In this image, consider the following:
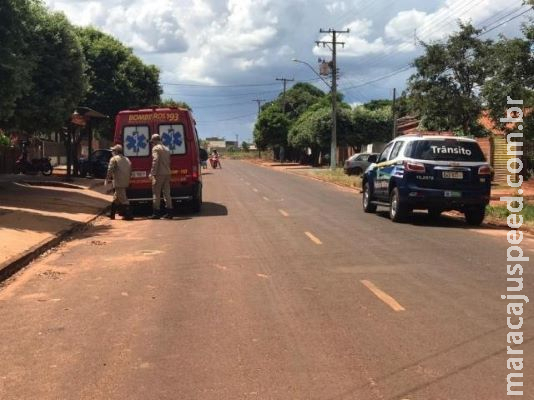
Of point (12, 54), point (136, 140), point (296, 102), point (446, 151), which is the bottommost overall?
point (446, 151)

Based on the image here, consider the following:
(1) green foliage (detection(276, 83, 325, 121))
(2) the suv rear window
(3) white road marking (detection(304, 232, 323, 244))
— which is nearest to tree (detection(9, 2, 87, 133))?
(3) white road marking (detection(304, 232, 323, 244))

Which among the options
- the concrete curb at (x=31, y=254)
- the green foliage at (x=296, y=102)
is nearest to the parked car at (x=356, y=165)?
the concrete curb at (x=31, y=254)

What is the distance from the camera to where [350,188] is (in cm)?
3073

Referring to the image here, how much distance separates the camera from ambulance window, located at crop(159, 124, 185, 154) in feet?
55.9

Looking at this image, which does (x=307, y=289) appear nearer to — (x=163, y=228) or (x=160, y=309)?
(x=160, y=309)

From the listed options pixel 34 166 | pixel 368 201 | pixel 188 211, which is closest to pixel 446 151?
pixel 368 201

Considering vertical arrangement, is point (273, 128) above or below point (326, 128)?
above

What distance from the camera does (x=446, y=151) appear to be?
1445cm

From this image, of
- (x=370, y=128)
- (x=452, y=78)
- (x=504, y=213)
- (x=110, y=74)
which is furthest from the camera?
(x=370, y=128)

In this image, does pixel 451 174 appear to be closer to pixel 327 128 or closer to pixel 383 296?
pixel 383 296

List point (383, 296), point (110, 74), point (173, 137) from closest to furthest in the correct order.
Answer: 1. point (383, 296)
2. point (173, 137)
3. point (110, 74)

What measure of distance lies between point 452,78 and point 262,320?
24725 mm

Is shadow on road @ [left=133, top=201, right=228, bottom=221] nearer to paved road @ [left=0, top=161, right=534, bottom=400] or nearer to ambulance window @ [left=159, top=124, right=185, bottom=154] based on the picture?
ambulance window @ [left=159, top=124, right=185, bottom=154]

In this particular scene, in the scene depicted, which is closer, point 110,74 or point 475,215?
point 475,215
